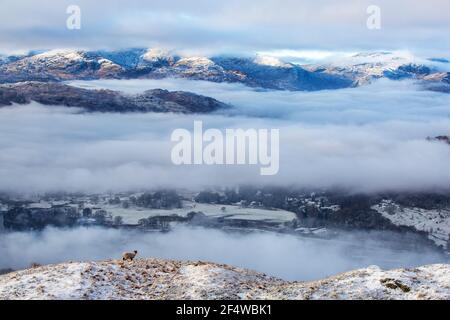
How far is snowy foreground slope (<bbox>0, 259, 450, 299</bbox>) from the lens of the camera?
39.2 m

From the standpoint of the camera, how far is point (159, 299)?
132 ft

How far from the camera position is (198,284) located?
43062 millimetres

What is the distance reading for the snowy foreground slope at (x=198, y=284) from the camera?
39250 millimetres

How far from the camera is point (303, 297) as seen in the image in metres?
39.1

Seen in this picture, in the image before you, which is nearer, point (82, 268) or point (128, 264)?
point (82, 268)

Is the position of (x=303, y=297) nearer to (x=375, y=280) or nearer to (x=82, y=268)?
(x=375, y=280)
